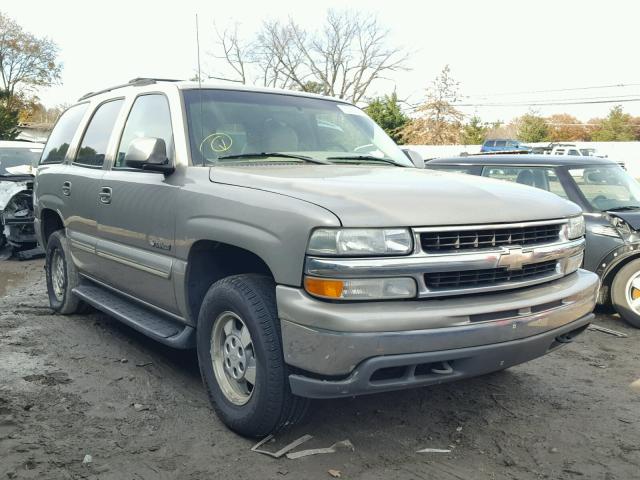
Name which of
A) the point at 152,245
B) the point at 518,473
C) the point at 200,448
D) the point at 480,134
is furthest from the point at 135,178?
the point at 480,134

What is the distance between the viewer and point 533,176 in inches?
264

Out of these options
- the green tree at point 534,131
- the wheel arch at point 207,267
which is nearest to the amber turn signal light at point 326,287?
the wheel arch at point 207,267

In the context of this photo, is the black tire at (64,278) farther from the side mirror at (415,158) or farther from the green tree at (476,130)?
the green tree at (476,130)

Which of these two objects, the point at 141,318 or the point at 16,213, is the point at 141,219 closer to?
the point at 141,318

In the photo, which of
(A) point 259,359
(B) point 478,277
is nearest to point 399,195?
(B) point 478,277

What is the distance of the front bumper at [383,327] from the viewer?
2.64 metres

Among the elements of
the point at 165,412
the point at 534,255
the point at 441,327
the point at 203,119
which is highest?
the point at 203,119

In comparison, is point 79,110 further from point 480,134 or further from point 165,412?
point 480,134

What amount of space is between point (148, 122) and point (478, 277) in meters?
2.57

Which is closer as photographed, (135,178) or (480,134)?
(135,178)

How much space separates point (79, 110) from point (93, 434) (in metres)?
3.41

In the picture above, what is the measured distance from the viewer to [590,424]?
3.55 metres

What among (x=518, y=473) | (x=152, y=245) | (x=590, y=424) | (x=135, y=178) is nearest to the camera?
(x=518, y=473)

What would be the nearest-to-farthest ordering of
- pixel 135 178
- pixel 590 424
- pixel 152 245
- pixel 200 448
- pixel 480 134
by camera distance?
pixel 200 448 → pixel 590 424 → pixel 152 245 → pixel 135 178 → pixel 480 134
